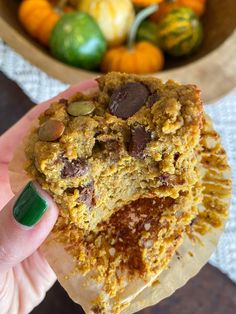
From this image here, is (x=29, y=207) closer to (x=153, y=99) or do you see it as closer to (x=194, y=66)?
(x=153, y=99)

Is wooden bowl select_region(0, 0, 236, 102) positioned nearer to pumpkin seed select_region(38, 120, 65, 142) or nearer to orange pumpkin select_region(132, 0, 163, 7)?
orange pumpkin select_region(132, 0, 163, 7)

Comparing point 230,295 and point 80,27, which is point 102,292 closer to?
point 230,295

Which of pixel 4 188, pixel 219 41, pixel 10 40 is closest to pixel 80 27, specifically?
pixel 10 40

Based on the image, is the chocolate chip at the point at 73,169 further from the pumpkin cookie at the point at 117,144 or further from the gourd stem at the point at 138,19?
the gourd stem at the point at 138,19

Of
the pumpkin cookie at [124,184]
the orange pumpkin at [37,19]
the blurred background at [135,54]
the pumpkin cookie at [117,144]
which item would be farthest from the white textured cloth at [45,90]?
the pumpkin cookie at [117,144]

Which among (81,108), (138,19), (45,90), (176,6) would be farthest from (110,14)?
(81,108)

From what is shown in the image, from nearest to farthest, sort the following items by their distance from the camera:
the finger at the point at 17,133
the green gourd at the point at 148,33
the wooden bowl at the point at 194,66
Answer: the finger at the point at 17,133, the wooden bowl at the point at 194,66, the green gourd at the point at 148,33
